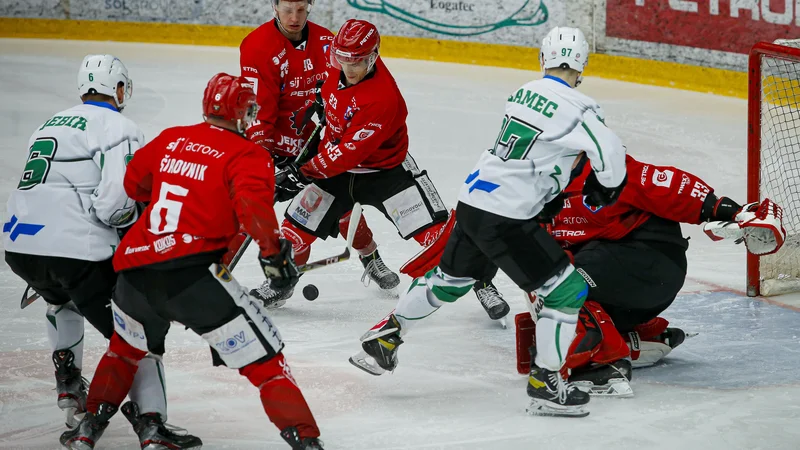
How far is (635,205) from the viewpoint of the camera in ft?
13.2

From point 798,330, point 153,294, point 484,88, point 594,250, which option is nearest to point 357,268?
point 594,250

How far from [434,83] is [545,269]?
574 cm

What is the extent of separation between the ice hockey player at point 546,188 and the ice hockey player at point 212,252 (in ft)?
2.54

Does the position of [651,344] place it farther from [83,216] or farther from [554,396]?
[83,216]

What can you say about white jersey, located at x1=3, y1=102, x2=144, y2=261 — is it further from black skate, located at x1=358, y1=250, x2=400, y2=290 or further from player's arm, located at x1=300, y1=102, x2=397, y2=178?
black skate, located at x1=358, y1=250, x2=400, y2=290

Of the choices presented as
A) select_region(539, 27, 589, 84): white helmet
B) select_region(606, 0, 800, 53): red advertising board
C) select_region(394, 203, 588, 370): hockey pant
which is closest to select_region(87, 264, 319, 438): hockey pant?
select_region(394, 203, 588, 370): hockey pant

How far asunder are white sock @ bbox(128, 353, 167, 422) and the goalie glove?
6.50ft

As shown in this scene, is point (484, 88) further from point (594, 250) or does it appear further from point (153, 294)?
point (153, 294)

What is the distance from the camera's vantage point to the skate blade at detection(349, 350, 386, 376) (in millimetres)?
3875

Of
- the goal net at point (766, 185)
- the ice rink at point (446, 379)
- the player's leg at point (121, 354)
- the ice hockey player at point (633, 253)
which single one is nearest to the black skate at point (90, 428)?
the player's leg at point (121, 354)

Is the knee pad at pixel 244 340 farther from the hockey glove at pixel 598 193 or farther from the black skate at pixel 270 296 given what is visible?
the black skate at pixel 270 296

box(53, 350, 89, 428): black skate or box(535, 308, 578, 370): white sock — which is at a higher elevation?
box(535, 308, 578, 370): white sock

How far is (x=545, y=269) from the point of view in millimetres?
3432

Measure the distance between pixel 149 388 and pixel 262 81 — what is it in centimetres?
192
